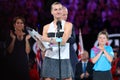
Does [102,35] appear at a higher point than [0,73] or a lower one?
higher

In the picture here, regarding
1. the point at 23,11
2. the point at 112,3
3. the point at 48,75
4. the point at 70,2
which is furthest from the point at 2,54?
the point at 48,75

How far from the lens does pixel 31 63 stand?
905 centimetres

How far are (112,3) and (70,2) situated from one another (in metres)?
0.93

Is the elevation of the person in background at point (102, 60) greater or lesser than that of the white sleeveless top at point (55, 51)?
lesser

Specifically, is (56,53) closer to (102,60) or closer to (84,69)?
(102,60)

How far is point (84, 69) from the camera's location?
8672 millimetres

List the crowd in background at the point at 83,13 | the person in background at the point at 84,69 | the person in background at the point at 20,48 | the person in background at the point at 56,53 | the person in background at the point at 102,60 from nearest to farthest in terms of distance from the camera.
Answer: the person in background at the point at 56,53 < the person in background at the point at 102,60 < the person in background at the point at 20,48 < the person in background at the point at 84,69 < the crowd in background at the point at 83,13

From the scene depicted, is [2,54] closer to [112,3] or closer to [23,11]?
[23,11]

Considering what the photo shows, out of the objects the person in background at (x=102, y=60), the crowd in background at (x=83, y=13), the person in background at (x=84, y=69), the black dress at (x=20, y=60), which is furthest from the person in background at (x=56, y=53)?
the crowd in background at (x=83, y=13)

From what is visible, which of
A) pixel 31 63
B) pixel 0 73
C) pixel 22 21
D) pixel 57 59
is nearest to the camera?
pixel 57 59

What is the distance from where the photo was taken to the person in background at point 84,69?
8602 mm

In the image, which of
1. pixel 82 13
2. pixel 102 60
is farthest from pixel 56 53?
pixel 82 13

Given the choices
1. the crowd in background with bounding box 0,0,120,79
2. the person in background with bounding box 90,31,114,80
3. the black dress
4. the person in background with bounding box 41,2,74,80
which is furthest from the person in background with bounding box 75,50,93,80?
the person in background with bounding box 41,2,74,80

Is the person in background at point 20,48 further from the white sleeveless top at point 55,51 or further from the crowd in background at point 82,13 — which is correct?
the white sleeveless top at point 55,51
